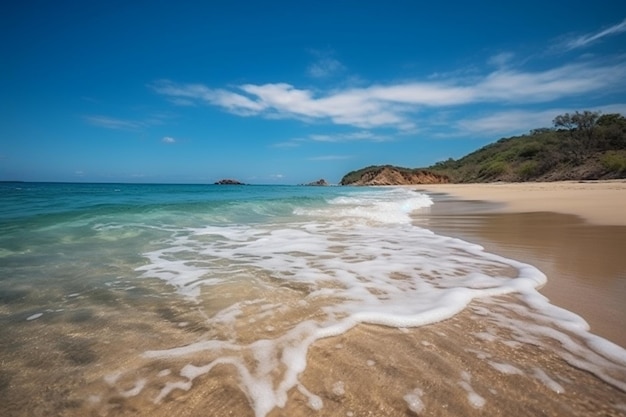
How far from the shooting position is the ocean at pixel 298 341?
1.66 m

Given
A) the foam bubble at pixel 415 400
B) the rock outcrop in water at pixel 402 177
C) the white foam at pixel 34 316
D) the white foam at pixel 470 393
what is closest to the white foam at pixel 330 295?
the white foam at pixel 470 393

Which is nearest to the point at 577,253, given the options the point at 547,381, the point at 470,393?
the point at 547,381

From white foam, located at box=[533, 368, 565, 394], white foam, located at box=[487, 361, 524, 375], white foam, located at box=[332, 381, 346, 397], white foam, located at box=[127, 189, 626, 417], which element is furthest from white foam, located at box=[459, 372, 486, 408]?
white foam, located at box=[332, 381, 346, 397]

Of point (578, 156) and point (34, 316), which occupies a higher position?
point (578, 156)

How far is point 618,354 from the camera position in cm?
195

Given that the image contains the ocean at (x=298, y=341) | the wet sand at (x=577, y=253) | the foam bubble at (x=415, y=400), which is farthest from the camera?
the wet sand at (x=577, y=253)

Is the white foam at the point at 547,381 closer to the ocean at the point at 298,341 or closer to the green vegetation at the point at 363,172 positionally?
the ocean at the point at 298,341

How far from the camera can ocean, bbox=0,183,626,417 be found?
1.66 m

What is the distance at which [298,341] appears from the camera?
2252mm

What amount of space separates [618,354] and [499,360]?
0.76 meters

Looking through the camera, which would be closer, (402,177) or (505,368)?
(505,368)

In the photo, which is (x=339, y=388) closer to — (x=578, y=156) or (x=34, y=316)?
(x=34, y=316)

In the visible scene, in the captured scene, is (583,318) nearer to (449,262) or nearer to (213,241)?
(449,262)

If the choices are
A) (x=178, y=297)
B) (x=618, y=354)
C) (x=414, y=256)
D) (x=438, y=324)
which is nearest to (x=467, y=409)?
(x=438, y=324)
